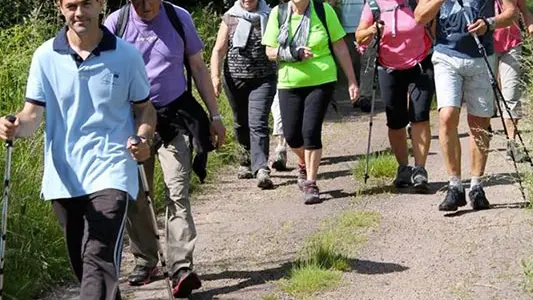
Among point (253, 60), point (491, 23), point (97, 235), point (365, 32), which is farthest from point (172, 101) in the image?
point (253, 60)

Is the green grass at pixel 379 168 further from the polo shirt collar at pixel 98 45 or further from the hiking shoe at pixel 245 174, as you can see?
the polo shirt collar at pixel 98 45

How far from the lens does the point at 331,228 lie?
8.15 metres

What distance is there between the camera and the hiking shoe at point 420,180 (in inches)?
362

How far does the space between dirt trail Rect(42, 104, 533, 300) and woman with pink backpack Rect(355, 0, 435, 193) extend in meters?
0.37

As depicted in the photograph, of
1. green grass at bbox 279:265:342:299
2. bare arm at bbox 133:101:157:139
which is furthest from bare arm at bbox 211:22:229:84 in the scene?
bare arm at bbox 133:101:157:139

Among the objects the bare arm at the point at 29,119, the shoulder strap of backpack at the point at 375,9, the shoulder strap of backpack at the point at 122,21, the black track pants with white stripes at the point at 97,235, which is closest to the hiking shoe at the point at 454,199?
the shoulder strap of backpack at the point at 375,9

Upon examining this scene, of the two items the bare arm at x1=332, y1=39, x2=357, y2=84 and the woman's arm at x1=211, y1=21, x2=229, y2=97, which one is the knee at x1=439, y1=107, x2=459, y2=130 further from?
the woman's arm at x1=211, y1=21, x2=229, y2=97

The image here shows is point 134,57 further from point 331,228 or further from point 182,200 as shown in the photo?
point 331,228

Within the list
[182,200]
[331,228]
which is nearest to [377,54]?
[331,228]

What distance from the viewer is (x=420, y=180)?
9195 millimetres

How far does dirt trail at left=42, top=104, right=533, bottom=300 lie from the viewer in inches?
263

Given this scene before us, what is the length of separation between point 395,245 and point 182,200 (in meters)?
1.68

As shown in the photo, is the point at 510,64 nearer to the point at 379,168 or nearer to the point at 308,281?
the point at 379,168

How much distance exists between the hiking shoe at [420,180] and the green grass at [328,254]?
2.81ft
